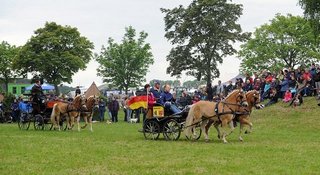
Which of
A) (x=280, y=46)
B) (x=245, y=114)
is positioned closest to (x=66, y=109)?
(x=245, y=114)

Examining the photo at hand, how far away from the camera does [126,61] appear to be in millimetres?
63125

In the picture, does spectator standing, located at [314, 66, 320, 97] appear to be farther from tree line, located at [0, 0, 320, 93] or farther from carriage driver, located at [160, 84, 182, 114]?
tree line, located at [0, 0, 320, 93]

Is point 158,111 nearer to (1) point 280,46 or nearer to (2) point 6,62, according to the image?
(1) point 280,46

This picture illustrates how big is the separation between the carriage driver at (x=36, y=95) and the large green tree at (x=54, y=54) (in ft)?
124

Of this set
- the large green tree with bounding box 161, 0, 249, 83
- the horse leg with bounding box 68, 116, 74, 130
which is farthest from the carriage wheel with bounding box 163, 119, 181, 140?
the large green tree with bounding box 161, 0, 249, 83

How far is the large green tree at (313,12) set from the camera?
2832 cm

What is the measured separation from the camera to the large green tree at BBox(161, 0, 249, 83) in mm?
57312

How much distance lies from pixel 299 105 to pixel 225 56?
31.5 metres

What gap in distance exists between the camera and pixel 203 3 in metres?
57.7

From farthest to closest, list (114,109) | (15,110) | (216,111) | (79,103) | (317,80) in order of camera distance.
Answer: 1. (15,110)
2. (114,109)
3. (317,80)
4. (79,103)
5. (216,111)

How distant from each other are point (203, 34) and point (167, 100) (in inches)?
1600

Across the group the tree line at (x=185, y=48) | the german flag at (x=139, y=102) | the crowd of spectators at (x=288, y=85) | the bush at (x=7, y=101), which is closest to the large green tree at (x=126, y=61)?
the tree line at (x=185, y=48)

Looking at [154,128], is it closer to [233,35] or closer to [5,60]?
[233,35]

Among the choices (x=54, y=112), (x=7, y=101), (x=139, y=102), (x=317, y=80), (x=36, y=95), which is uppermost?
(x=317, y=80)
